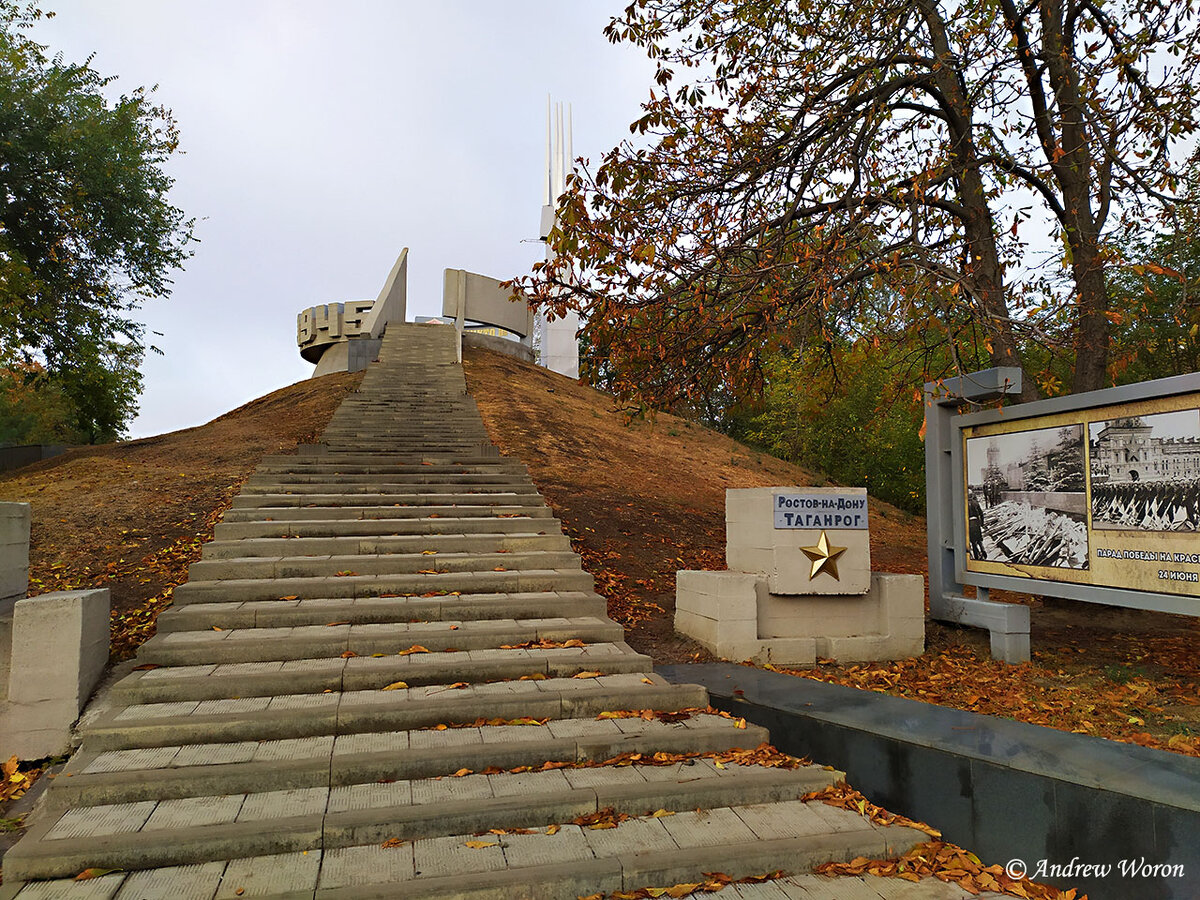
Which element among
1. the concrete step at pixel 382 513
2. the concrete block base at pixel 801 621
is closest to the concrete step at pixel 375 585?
the concrete block base at pixel 801 621

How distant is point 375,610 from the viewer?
610 centimetres

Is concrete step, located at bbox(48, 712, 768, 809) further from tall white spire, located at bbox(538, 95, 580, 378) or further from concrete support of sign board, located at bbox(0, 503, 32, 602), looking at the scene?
tall white spire, located at bbox(538, 95, 580, 378)

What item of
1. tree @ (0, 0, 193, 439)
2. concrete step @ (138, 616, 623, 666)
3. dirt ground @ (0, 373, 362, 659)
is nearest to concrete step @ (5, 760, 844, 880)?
concrete step @ (138, 616, 623, 666)

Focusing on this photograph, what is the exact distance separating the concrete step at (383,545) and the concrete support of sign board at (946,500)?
3.95m

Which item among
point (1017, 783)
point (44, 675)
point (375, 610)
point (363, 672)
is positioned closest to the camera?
point (1017, 783)

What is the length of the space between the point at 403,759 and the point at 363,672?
117 cm

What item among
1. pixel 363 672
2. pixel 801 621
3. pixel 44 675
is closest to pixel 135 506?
pixel 44 675

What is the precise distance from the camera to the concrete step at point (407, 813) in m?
3.26

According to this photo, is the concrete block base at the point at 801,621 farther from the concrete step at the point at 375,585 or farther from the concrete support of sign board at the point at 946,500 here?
the concrete step at the point at 375,585

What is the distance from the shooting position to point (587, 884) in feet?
10.5

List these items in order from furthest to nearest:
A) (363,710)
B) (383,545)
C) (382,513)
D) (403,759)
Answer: (382,513), (383,545), (363,710), (403,759)

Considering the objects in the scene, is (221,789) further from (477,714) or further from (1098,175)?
(1098,175)

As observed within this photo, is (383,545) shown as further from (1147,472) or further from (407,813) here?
(1147,472)

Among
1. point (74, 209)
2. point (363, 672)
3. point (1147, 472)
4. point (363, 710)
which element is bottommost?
point (363, 710)
